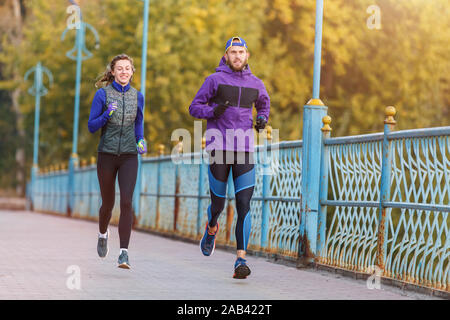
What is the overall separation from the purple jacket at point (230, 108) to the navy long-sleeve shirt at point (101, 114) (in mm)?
903

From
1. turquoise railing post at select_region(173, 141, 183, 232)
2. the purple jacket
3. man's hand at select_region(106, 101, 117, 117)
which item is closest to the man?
the purple jacket

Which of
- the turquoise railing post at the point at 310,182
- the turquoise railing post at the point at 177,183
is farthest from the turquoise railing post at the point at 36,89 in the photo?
the turquoise railing post at the point at 310,182

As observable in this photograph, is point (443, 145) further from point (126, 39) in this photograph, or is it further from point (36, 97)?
point (36, 97)

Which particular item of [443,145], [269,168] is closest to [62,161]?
[269,168]

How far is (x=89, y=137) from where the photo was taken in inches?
1903

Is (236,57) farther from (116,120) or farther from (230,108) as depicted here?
(116,120)

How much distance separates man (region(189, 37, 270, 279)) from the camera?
9.63 m

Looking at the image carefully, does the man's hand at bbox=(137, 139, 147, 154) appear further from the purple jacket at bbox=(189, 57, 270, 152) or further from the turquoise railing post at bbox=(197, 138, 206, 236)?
the turquoise railing post at bbox=(197, 138, 206, 236)

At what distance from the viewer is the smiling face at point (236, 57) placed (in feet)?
31.8

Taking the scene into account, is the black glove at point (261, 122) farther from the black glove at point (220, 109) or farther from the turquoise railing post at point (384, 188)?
the turquoise railing post at point (384, 188)

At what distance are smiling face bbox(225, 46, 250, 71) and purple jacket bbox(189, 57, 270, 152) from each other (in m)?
0.06
